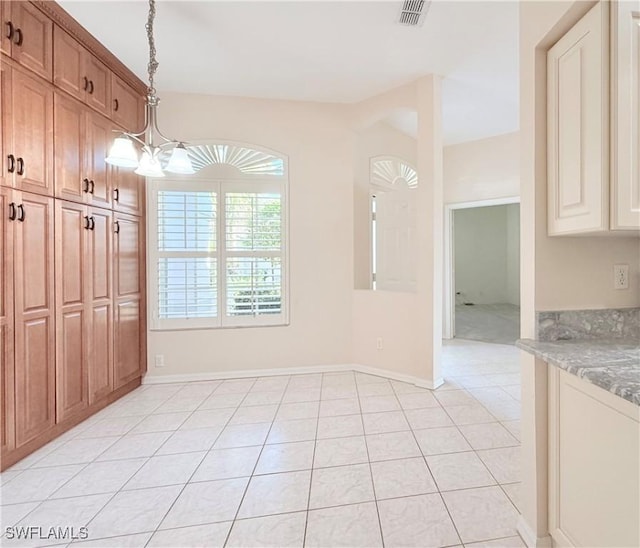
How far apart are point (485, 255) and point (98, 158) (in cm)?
887

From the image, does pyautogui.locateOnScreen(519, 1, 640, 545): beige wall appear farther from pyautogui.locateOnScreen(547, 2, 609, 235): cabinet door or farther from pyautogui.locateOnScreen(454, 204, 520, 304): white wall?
pyautogui.locateOnScreen(454, 204, 520, 304): white wall

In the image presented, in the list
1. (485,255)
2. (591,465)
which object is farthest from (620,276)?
(485,255)

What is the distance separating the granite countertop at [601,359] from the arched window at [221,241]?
103 inches

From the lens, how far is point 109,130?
2.77 meters

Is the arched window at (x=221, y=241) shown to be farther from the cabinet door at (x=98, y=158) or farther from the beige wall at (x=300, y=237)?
the cabinet door at (x=98, y=158)

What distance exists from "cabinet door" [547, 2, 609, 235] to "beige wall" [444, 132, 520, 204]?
3615mm

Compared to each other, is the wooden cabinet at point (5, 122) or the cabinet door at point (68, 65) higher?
the cabinet door at point (68, 65)

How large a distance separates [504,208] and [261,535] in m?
9.47

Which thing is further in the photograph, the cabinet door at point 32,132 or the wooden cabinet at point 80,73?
the wooden cabinet at point 80,73

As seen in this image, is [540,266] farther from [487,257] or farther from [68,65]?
[487,257]

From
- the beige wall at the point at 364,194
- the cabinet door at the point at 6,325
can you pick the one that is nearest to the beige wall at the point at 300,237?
the beige wall at the point at 364,194

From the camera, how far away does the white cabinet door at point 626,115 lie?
1.12 metres

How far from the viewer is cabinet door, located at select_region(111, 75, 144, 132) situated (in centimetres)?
284

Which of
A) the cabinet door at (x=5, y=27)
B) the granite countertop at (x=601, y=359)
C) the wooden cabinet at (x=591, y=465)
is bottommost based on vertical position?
the wooden cabinet at (x=591, y=465)
